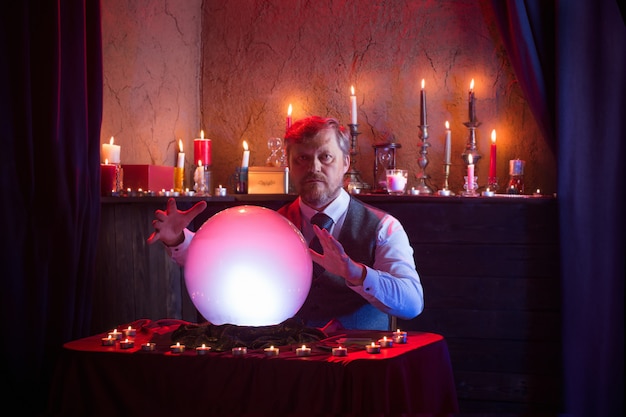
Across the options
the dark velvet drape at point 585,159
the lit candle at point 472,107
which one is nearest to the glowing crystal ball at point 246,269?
the dark velvet drape at point 585,159

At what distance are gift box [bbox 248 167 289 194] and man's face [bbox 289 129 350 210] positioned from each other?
114 cm

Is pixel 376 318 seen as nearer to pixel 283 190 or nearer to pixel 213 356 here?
pixel 213 356

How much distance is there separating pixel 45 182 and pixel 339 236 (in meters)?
1.20

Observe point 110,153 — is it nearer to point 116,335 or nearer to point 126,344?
point 116,335

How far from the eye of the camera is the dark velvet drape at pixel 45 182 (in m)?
2.39

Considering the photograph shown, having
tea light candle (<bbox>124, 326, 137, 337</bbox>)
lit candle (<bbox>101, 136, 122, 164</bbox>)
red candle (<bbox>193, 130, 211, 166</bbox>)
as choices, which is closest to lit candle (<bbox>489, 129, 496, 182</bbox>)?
red candle (<bbox>193, 130, 211, 166</bbox>)

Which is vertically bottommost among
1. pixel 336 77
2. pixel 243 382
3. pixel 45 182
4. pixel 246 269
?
pixel 243 382

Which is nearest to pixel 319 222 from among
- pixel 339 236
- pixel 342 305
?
pixel 339 236

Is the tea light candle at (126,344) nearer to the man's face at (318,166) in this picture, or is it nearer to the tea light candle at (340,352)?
the tea light candle at (340,352)

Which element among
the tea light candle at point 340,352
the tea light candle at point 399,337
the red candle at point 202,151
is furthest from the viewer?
the red candle at point 202,151

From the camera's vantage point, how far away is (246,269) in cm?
195

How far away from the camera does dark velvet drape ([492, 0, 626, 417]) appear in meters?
3.46

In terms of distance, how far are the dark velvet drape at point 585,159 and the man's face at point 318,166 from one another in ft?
4.39

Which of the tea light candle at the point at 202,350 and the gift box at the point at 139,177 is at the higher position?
the gift box at the point at 139,177
